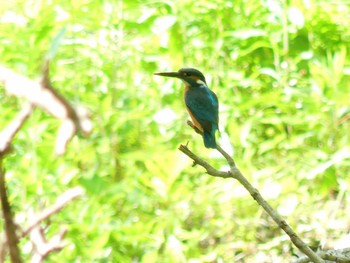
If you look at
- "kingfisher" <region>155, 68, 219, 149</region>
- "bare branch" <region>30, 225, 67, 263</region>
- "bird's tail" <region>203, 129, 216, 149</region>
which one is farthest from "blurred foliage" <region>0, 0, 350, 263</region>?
"bare branch" <region>30, 225, 67, 263</region>

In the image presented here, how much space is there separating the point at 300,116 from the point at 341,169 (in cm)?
32

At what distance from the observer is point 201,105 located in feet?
8.60

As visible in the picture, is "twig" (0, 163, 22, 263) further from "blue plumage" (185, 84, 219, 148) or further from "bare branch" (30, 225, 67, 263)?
"blue plumage" (185, 84, 219, 148)

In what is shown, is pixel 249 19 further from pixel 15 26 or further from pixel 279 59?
pixel 15 26

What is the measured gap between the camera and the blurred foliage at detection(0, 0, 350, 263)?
2.86 meters

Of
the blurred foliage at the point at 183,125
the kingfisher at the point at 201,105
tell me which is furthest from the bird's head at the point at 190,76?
the blurred foliage at the point at 183,125

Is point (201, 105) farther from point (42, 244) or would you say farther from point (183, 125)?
point (42, 244)

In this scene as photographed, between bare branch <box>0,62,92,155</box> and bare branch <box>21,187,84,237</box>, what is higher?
bare branch <box>0,62,92,155</box>

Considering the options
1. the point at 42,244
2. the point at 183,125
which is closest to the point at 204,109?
the point at 183,125

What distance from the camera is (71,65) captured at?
11.1 feet

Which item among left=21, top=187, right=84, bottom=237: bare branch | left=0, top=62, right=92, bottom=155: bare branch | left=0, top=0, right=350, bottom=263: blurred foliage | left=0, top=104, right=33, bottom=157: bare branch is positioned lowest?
left=0, top=0, right=350, bottom=263: blurred foliage

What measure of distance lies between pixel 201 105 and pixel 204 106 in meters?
0.01

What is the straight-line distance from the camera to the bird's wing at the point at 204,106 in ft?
8.40

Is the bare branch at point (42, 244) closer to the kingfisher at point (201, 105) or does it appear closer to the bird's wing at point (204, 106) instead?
the kingfisher at point (201, 105)
